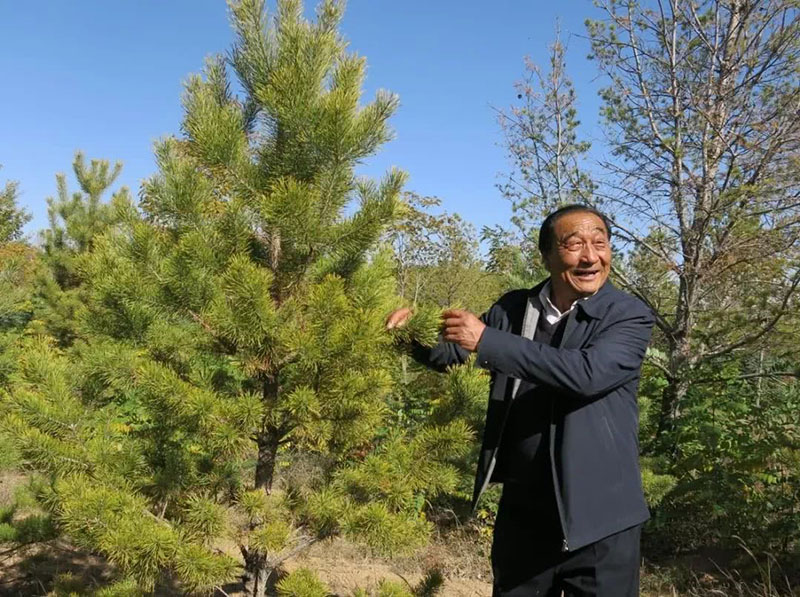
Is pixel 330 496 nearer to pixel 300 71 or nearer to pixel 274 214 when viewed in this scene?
pixel 274 214

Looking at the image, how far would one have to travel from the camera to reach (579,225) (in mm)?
1883

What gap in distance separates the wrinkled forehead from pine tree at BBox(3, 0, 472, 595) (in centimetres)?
63

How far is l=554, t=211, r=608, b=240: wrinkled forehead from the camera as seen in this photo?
6.15 ft

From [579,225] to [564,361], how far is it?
1.69 ft

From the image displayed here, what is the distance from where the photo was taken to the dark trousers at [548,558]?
1.72 m

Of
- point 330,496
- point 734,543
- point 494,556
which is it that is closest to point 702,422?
point 734,543

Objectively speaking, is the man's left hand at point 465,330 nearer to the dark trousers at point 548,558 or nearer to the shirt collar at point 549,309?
the shirt collar at point 549,309

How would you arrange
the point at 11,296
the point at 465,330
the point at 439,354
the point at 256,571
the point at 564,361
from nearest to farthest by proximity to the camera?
the point at 564,361, the point at 465,330, the point at 439,354, the point at 256,571, the point at 11,296

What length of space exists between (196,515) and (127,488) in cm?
31

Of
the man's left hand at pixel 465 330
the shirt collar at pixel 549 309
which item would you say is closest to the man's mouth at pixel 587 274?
the shirt collar at pixel 549 309

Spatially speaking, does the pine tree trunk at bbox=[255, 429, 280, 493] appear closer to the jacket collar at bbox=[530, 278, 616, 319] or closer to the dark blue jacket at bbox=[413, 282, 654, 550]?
the dark blue jacket at bbox=[413, 282, 654, 550]

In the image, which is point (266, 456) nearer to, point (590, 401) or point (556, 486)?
point (556, 486)

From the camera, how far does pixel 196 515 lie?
6.38ft

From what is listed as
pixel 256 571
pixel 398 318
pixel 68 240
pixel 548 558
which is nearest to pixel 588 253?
pixel 398 318
